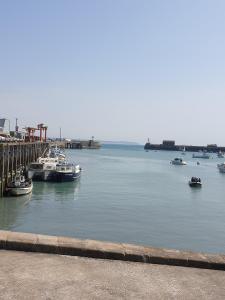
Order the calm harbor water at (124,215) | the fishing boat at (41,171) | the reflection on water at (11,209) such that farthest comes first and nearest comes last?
the fishing boat at (41,171) < the reflection on water at (11,209) < the calm harbor water at (124,215)

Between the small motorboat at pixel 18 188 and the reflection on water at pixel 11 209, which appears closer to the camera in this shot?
the reflection on water at pixel 11 209

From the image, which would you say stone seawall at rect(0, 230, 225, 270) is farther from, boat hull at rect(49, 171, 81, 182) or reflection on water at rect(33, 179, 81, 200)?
boat hull at rect(49, 171, 81, 182)

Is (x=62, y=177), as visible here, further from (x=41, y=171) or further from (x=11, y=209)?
(x=11, y=209)

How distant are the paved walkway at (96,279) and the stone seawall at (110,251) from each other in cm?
14

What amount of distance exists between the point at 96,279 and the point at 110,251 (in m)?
1.13

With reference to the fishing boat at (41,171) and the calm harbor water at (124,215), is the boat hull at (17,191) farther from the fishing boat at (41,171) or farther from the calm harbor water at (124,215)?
the fishing boat at (41,171)

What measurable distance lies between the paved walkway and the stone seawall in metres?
0.14

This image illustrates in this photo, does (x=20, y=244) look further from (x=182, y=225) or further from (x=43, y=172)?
(x=43, y=172)

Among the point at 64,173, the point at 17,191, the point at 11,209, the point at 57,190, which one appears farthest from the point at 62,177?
the point at 11,209

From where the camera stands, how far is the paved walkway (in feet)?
19.6

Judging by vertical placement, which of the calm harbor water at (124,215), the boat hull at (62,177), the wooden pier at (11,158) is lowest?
the calm harbor water at (124,215)

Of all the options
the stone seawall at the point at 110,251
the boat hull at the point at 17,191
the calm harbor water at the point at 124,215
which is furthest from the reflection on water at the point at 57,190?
the stone seawall at the point at 110,251

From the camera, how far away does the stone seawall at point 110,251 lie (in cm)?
751

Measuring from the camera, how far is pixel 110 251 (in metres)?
7.59
